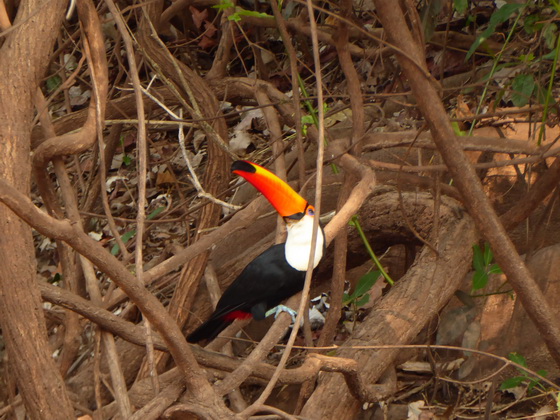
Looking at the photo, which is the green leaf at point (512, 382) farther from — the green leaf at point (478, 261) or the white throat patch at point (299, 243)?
the white throat patch at point (299, 243)

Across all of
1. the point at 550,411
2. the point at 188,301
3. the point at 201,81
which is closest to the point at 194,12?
the point at 201,81

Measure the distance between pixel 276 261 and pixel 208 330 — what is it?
399mm

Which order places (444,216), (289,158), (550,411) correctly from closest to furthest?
(550,411) → (444,216) → (289,158)

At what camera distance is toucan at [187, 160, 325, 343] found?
7.54ft

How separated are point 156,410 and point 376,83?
2.70 metres

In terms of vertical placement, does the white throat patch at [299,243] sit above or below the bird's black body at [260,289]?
above

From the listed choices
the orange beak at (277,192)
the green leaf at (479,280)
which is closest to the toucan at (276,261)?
the orange beak at (277,192)

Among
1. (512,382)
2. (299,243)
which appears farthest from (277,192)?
(512,382)

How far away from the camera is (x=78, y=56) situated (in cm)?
545

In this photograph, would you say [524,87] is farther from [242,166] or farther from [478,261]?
[242,166]

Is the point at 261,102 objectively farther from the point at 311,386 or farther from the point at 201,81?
the point at 311,386

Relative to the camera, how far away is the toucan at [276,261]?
2.30 meters

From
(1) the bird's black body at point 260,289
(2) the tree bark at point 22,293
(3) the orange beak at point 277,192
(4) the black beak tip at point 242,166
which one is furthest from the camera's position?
(1) the bird's black body at point 260,289

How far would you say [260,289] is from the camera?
8.10 ft
